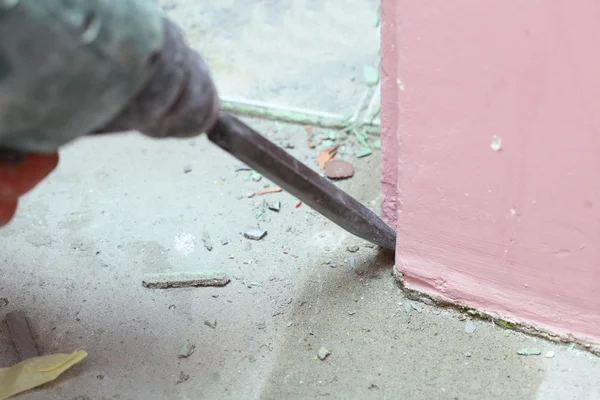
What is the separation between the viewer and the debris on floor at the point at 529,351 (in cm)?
139

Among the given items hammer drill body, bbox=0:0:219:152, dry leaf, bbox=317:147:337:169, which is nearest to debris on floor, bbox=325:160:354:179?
dry leaf, bbox=317:147:337:169

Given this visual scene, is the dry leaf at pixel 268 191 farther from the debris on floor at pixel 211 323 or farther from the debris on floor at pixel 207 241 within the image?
the debris on floor at pixel 211 323

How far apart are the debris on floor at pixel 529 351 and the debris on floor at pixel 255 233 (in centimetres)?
70

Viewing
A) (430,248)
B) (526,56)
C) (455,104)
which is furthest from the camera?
(430,248)

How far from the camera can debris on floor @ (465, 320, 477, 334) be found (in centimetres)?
145

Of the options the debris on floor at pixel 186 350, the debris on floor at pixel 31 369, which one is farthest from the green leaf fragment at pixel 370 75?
the debris on floor at pixel 31 369

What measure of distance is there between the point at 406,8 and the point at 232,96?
119 cm

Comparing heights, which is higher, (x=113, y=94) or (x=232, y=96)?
(x=113, y=94)

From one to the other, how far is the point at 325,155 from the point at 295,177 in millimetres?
667

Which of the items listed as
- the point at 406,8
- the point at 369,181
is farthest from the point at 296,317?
the point at 406,8

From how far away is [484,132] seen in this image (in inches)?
45.5

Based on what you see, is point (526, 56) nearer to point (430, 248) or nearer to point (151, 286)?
point (430, 248)

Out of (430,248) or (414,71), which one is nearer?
(414,71)

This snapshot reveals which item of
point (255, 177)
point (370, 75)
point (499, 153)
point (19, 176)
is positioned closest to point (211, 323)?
point (255, 177)
